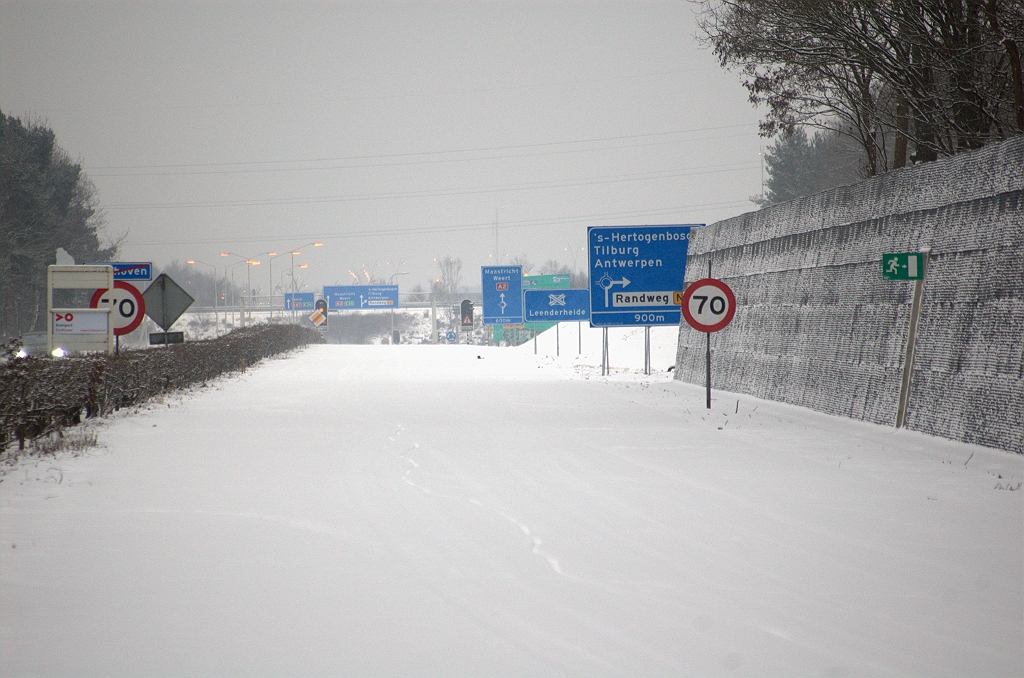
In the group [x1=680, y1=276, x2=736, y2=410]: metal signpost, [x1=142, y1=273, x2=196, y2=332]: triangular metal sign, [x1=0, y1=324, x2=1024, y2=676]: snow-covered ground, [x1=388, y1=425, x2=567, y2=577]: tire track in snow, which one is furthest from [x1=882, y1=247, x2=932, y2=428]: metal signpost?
[x1=142, y1=273, x2=196, y2=332]: triangular metal sign

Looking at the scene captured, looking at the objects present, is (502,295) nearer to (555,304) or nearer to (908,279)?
(555,304)

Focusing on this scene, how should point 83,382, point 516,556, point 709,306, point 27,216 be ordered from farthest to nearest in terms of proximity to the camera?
point 27,216, point 709,306, point 83,382, point 516,556

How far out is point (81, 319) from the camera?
52.7 ft

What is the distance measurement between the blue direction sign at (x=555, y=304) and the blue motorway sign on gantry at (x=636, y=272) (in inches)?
858

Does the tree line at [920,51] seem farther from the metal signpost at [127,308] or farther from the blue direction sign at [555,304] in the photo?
the blue direction sign at [555,304]

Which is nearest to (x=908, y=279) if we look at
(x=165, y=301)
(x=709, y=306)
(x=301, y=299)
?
(x=709, y=306)

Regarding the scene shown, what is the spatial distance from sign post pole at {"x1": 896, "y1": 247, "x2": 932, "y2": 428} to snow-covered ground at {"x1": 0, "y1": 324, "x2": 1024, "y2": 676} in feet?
2.07

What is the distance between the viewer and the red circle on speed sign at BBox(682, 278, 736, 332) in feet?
51.3

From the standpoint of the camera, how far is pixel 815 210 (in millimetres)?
16312

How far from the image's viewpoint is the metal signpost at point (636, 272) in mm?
25062

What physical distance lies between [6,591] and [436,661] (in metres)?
2.69

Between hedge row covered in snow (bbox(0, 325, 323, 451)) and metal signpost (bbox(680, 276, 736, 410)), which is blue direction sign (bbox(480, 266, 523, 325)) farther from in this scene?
metal signpost (bbox(680, 276, 736, 410))

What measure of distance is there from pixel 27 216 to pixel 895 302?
5134 cm

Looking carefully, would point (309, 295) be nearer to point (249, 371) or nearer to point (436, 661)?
point (249, 371)
